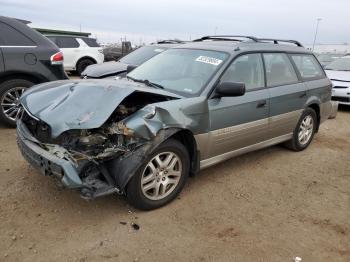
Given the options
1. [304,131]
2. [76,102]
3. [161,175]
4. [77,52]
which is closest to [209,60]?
[161,175]

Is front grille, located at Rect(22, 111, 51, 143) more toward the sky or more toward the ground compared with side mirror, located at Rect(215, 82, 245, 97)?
more toward the ground

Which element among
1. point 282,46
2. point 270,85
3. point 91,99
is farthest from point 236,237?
point 282,46

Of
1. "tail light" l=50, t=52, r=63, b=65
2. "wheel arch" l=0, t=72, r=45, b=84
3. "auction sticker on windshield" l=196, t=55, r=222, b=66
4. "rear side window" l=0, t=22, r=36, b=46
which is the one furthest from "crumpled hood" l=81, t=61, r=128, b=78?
"auction sticker on windshield" l=196, t=55, r=222, b=66

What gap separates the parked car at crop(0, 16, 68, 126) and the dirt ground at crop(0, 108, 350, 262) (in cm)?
142

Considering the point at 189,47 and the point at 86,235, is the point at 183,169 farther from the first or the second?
the point at 189,47

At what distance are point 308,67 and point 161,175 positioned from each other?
3429 mm

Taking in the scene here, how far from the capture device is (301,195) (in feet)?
14.1

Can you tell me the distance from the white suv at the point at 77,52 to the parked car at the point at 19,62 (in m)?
7.76

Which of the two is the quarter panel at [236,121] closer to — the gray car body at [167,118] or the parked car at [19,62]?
the gray car body at [167,118]

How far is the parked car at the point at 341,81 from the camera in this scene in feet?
32.0

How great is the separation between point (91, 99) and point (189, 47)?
6.07 feet

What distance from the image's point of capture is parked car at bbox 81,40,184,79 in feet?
26.2

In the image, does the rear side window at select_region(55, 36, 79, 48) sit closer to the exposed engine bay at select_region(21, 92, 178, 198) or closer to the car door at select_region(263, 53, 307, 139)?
the car door at select_region(263, 53, 307, 139)

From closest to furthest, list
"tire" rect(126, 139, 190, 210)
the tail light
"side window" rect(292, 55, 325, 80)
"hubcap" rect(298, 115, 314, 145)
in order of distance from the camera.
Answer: "tire" rect(126, 139, 190, 210)
"side window" rect(292, 55, 325, 80)
"hubcap" rect(298, 115, 314, 145)
the tail light
